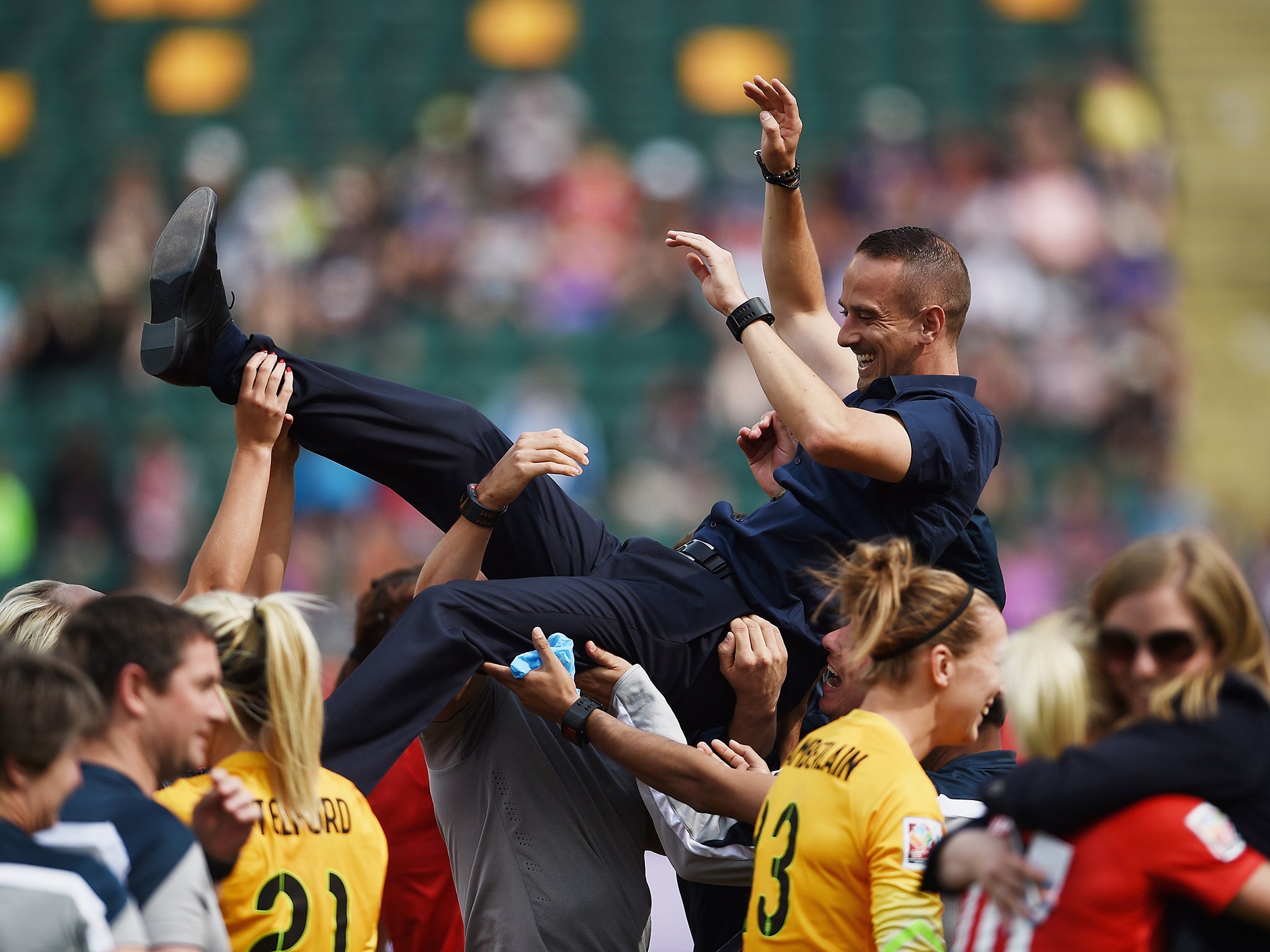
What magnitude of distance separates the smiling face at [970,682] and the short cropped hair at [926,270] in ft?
3.68

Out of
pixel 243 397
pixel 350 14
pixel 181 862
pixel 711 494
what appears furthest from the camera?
pixel 350 14

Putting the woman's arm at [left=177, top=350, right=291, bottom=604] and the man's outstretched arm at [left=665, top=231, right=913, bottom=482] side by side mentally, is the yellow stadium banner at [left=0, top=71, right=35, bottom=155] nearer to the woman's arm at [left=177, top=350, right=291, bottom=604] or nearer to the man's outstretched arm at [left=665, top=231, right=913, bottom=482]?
the woman's arm at [left=177, top=350, right=291, bottom=604]

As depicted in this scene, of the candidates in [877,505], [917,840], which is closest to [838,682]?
[877,505]

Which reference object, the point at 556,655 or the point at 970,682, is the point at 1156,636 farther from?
the point at 556,655

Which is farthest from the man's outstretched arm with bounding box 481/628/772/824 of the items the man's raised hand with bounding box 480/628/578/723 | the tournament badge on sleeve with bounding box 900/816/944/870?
the tournament badge on sleeve with bounding box 900/816/944/870

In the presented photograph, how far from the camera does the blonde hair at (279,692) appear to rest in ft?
8.47

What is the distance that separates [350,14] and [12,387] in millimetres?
3910

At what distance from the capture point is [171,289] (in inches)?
141

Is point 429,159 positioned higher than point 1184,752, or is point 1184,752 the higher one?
point 429,159

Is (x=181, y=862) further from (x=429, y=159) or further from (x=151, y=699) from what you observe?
(x=429, y=159)

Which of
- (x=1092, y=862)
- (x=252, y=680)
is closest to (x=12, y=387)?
(x=252, y=680)

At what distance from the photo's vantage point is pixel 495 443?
12.5 feet

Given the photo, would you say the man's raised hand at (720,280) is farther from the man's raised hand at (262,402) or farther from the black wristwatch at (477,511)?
the man's raised hand at (262,402)

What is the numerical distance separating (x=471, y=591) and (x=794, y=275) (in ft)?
4.74
